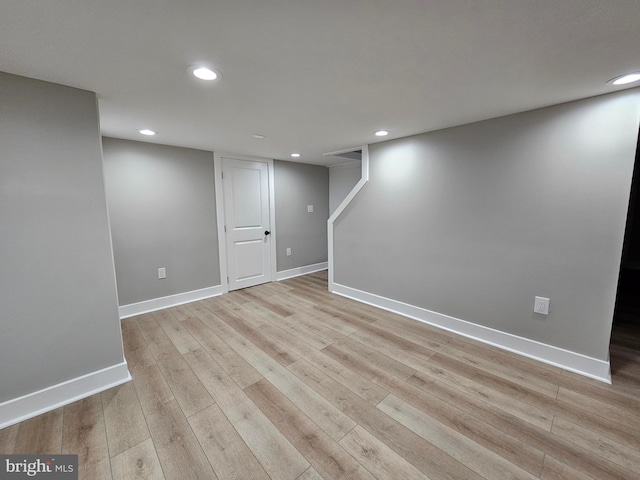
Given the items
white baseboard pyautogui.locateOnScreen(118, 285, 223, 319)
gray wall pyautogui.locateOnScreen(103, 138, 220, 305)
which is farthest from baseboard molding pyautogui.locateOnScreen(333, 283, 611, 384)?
gray wall pyautogui.locateOnScreen(103, 138, 220, 305)

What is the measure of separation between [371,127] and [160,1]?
1.93 metres

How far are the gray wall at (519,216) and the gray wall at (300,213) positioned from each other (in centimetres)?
182

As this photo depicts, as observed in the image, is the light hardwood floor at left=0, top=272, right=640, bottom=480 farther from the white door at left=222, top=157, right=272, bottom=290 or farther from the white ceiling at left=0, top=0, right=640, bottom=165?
the white ceiling at left=0, top=0, right=640, bottom=165

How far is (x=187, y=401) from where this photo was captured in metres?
1.71

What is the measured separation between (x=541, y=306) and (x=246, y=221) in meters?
3.64

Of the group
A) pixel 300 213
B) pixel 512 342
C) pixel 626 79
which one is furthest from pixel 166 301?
pixel 626 79

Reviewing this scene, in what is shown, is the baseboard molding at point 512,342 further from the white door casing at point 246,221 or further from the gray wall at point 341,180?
the gray wall at point 341,180

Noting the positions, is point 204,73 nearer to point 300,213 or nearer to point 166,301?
point 166,301

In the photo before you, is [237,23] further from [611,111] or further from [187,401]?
[611,111]

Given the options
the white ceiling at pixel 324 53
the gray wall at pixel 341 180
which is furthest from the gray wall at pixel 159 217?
the gray wall at pixel 341 180

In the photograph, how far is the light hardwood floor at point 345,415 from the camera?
1272 millimetres

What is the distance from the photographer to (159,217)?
10.3 feet

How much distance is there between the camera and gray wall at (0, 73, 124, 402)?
1504mm
